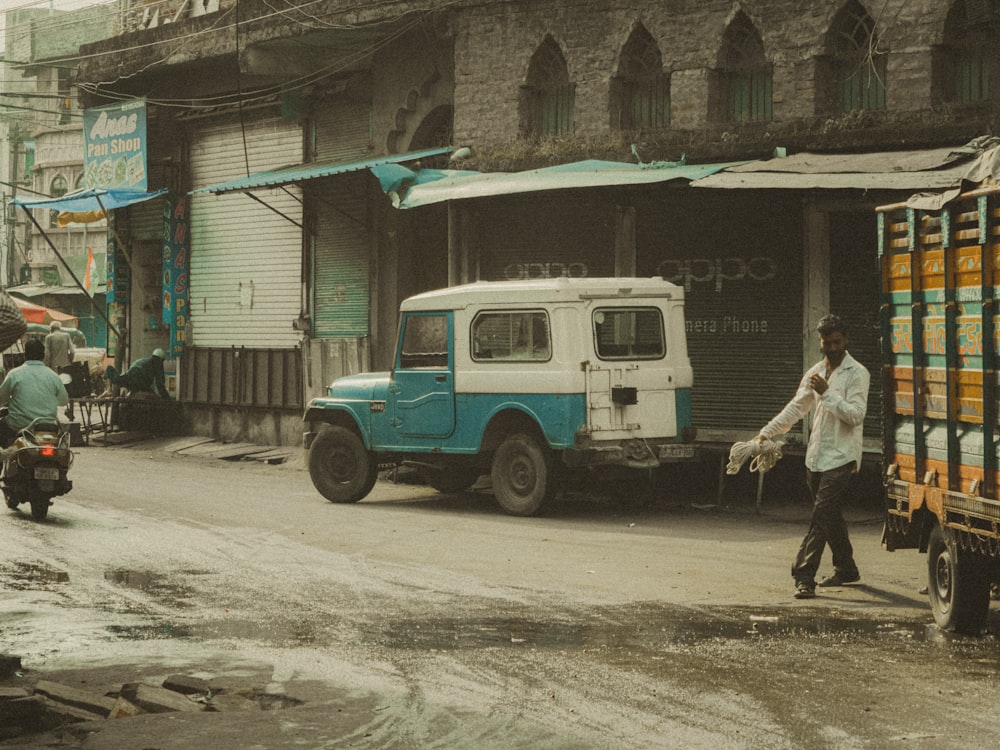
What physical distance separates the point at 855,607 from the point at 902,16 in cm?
876

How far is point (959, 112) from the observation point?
49.8 ft

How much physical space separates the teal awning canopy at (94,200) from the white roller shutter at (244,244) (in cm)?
107

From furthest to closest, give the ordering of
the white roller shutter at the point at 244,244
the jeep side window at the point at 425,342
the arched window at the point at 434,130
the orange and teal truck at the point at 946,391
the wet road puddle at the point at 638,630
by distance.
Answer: the white roller shutter at the point at 244,244 → the arched window at the point at 434,130 → the jeep side window at the point at 425,342 → the wet road puddle at the point at 638,630 → the orange and teal truck at the point at 946,391

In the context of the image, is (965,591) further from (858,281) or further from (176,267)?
(176,267)

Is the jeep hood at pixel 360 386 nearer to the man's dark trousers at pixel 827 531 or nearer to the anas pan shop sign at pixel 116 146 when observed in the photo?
the man's dark trousers at pixel 827 531

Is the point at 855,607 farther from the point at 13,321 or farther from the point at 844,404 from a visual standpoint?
the point at 13,321

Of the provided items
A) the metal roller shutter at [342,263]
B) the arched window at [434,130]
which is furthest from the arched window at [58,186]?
the arched window at [434,130]

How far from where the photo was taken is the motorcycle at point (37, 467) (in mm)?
13297

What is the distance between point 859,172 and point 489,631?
7555 mm

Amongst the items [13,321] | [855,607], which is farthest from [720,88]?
[13,321]

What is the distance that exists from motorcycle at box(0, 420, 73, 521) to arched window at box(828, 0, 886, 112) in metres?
9.23

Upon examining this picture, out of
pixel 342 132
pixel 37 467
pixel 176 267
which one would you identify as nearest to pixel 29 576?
pixel 37 467

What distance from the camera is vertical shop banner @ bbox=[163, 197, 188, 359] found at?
83.8ft

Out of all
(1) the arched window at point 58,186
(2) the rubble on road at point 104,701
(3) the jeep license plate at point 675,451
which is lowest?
(2) the rubble on road at point 104,701
